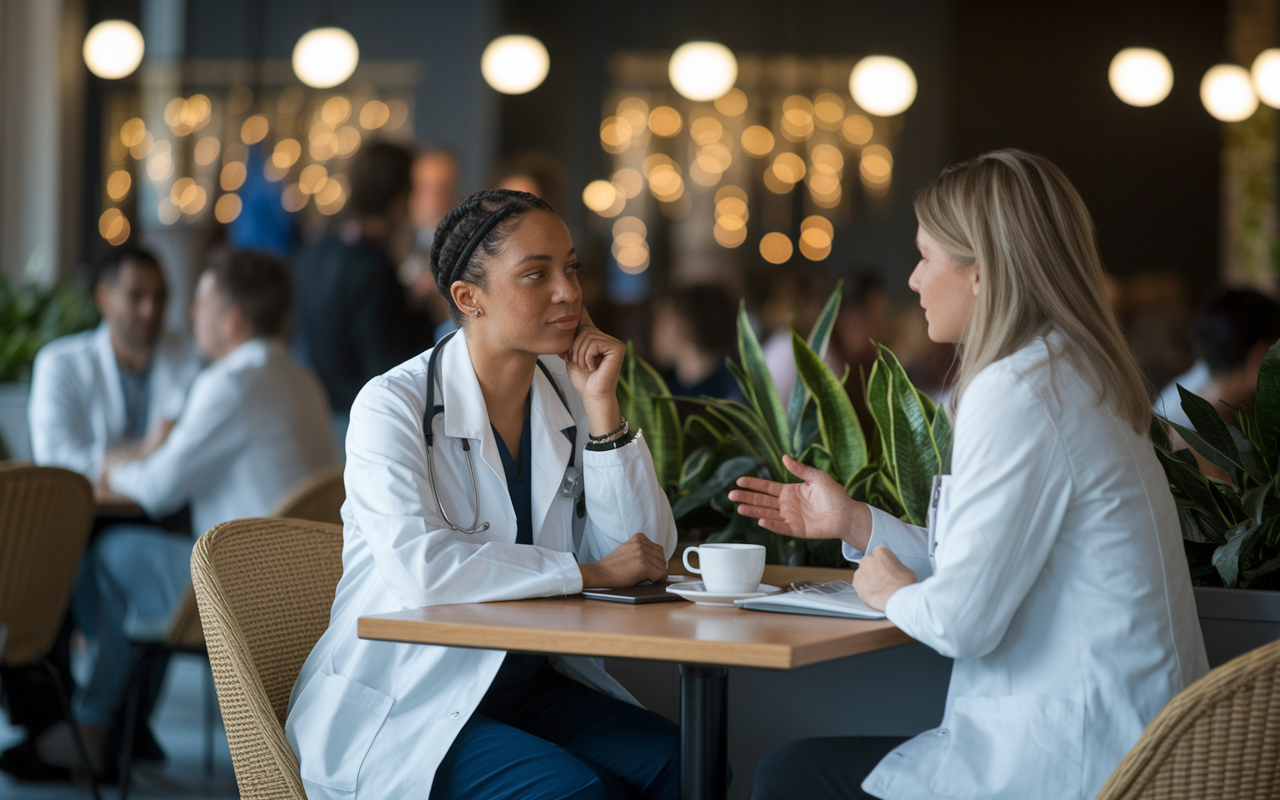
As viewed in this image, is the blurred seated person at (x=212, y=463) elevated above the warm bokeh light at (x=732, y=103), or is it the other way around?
the warm bokeh light at (x=732, y=103)

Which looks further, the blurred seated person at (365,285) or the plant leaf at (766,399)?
the blurred seated person at (365,285)

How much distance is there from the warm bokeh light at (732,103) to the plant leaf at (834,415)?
7334 millimetres

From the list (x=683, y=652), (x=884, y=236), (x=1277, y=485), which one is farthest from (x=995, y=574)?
(x=884, y=236)

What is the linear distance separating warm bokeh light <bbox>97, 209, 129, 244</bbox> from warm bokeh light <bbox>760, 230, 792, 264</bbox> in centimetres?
424

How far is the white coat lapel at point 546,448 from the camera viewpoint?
1.78m

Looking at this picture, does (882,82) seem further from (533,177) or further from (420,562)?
(420,562)

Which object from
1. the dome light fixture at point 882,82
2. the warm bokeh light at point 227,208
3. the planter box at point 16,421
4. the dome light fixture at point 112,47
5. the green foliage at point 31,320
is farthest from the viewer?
the warm bokeh light at point 227,208

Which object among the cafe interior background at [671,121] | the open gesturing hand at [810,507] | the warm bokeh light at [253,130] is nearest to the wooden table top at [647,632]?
the open gesturing hand at [810,507]

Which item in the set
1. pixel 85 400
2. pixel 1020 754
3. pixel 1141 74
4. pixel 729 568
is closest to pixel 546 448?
pixel 729 568

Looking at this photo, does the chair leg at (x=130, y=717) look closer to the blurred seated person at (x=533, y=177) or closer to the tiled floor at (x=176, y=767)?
the tiled floor at (x=176, y=767)

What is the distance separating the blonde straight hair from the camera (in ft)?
4.76

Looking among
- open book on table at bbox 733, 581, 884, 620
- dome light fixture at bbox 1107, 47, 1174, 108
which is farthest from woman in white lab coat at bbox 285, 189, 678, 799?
dome light fixture at bbox 1107, 47, 1174, 108

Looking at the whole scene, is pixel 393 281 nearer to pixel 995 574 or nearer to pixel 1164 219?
pixel 995 574

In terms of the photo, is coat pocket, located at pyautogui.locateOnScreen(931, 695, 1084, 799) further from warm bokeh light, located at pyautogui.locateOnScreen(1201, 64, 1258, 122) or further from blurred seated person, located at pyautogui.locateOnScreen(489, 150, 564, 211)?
warm bokeh light, located at pyautogui.locateOnScreen(1201, 64, 1258, 122)
